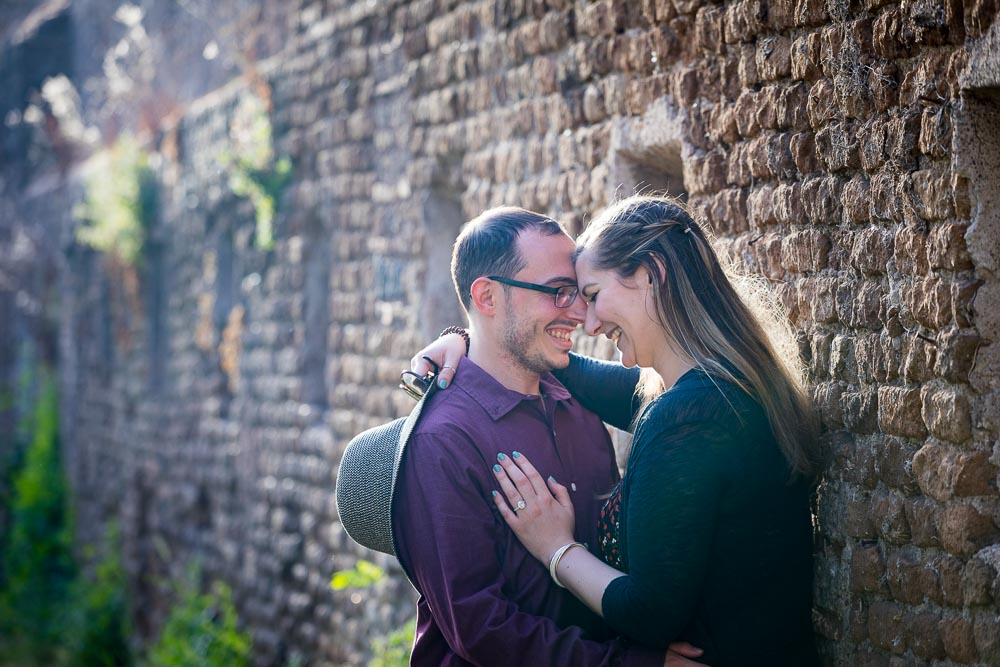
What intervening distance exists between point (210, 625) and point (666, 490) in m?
6.50

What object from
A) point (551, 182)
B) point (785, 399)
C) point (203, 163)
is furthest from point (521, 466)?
point (203, 163)

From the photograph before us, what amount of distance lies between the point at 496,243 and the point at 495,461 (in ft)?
2.12

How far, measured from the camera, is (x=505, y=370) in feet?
11.2

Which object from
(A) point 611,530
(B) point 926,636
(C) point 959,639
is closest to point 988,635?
(C) point 959,639

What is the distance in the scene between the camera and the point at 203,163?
9273mm

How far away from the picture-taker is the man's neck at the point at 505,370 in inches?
134

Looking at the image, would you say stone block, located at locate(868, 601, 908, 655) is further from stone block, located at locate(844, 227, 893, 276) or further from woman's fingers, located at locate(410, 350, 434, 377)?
woman's fingers, located at locate(410, 350, 434, 377)

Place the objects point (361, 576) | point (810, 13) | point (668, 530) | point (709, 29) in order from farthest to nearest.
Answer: point (361, 576) → point (709, 29) → point (810, 13) → point (668, 530)

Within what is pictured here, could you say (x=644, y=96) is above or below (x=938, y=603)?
above

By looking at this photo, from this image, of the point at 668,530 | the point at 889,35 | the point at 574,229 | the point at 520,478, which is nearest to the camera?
the point at 668,530

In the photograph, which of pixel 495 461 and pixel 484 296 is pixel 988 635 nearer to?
pixel 495 461

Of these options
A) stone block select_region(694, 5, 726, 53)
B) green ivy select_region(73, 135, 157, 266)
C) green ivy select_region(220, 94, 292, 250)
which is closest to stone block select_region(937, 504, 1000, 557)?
stone block select_region(694, 5, 726, 53)

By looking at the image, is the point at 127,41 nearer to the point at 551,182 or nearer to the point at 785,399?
the point at 551,182

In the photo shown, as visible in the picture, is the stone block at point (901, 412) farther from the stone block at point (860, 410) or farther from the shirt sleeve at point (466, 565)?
the shirt sleeve at point (466, 565)
